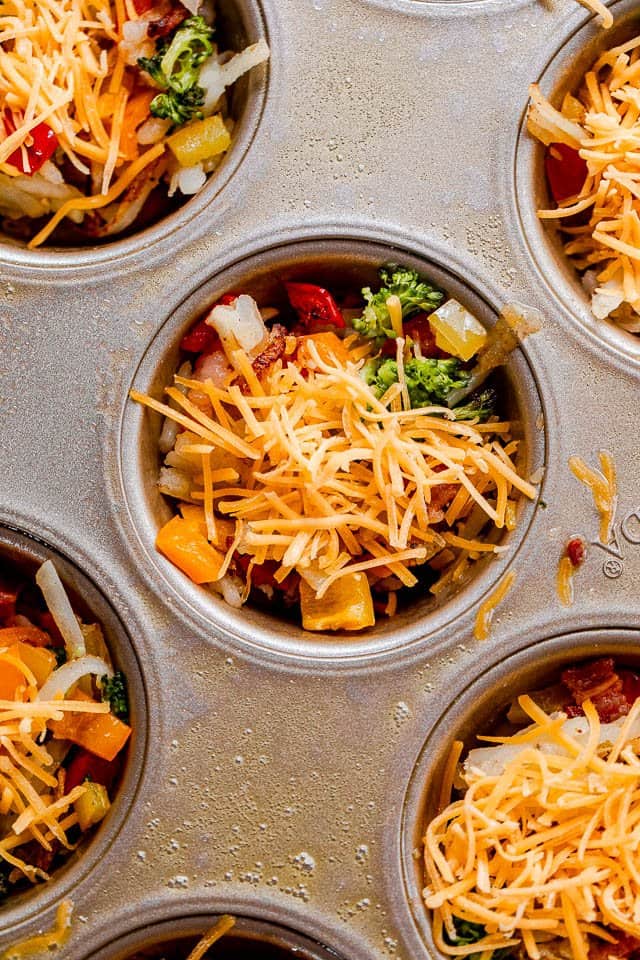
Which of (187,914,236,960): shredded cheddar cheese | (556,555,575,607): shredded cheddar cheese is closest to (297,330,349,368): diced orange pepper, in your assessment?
Result: (556,555,575,607): shredded cheddar cheese

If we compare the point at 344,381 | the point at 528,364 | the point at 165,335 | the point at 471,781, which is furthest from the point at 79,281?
the point at 471,781

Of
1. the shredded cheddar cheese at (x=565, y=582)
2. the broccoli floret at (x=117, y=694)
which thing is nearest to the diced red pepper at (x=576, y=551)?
the shredded cheddar cheese at (x=565, y=582)

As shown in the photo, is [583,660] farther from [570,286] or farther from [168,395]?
[168,395]

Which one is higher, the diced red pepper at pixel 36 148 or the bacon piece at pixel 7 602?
the diced red pepper at pixel 36 148

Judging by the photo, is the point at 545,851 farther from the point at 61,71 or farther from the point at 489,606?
the point at 61,71

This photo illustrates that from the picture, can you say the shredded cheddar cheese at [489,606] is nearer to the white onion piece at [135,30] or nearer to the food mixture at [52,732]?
the food mixture at [52,732]

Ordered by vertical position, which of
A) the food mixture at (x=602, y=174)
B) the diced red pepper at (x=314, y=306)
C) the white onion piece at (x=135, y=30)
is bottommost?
the diced red pepper at (x=314, y=306)

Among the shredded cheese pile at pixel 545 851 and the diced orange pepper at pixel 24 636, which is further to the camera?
the diced orange pepper at pixel 24 636
